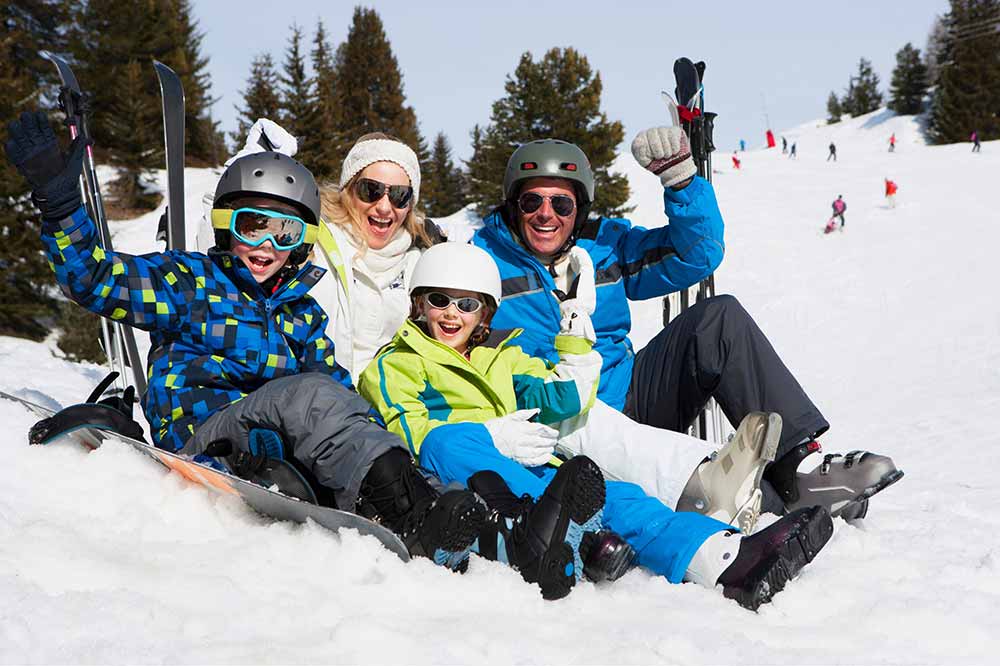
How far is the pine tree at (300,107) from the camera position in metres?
27.4

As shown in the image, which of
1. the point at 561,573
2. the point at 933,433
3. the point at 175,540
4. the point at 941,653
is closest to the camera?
the point at 941,653

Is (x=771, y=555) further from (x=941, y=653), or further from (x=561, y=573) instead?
(x=561, y=573)

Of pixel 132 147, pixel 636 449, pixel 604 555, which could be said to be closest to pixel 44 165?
pixel 604 555

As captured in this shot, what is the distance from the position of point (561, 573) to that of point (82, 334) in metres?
15.4

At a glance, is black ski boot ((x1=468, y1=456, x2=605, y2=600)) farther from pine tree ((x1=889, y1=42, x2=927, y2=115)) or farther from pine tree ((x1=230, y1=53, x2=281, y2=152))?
pine tree ((x1=889, y1=42, x2=927, y2=115))

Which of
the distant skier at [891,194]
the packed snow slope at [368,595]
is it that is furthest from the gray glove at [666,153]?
the distant skier at [891,194]

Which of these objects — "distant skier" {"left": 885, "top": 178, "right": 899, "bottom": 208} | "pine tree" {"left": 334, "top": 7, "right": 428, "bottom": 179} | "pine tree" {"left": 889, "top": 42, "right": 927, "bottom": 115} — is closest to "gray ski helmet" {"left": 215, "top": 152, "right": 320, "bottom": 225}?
"distant skier" {"left": 885, "top": 178, "right": 899, "bottom": 208}

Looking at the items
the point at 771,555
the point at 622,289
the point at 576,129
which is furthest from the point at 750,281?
the point at 771,555

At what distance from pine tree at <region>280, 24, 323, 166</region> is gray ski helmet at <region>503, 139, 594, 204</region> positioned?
78.8 feet

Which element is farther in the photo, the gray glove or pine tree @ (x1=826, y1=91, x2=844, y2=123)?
pine tree @ (x1=826, y1=91, x2=844, y2=123)

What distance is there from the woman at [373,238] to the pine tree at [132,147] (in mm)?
27080

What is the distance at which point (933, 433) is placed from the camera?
322 inches

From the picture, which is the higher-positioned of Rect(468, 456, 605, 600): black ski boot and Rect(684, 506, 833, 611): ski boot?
Rect(468, 456, 605, 600): black ski boot

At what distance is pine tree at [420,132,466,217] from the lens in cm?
4091
